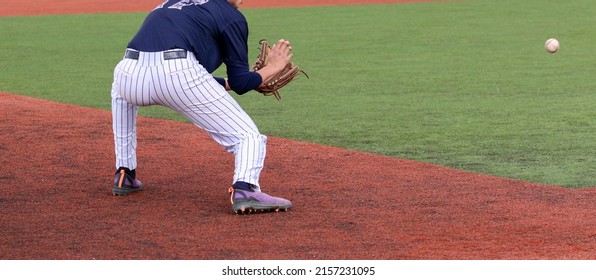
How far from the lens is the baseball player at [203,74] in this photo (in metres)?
5.39

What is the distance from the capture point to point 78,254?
15.1 feet

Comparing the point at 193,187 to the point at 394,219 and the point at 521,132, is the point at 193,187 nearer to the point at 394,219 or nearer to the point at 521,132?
the point at 394,219

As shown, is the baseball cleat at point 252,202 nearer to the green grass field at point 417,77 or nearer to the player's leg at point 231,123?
the player's leg at point 231,123

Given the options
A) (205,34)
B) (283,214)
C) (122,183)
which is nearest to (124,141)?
(122,183)

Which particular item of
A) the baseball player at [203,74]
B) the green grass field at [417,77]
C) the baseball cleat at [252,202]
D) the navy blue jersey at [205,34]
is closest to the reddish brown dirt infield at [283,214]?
the baseball cleat at [252,202]

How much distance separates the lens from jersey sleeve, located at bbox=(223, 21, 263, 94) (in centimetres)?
539

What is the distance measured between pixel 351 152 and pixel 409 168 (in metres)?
0.72

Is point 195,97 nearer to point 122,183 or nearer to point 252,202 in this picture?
point 252,202

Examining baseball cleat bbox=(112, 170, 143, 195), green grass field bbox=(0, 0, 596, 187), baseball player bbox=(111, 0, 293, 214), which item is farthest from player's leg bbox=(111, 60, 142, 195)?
green grass field bbox=(0, 0, 596, 187)

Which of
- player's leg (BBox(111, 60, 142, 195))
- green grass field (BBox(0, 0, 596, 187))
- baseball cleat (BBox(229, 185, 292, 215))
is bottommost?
baseball cleat (BBox(229, 185, 292, 215))

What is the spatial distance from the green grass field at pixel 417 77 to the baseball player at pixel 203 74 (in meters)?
1.87

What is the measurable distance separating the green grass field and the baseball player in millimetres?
1868

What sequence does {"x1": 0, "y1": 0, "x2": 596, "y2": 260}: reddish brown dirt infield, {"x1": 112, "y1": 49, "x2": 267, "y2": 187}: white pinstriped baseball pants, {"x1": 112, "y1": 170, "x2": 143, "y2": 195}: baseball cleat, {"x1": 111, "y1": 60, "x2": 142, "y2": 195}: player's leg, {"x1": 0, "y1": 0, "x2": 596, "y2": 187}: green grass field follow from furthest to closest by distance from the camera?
1. {"x1": 0, "y1": 0, "x2": 596, "y2": 187}: green grass field
2. {"x1": 112, "y1": 170, "x2": 143, "y2": 195}: baseball cleat
3. {"x1": 111, "y1": 60, "x2": 142, "y2": 195}: player's leg
4. {"x1": 112, "y1": 49, "x2": 267, "y2": 187}: white pinstriped baseball pants
5. {"x1": 0, "y1": 0, "x2": 596, "y2": 260}: reddish brown dirt infield

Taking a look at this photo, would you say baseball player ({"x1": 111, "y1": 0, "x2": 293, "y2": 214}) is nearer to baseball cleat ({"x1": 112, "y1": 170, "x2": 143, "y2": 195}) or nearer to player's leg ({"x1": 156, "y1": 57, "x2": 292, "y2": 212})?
player's leg ({"x1": 156, "y1": 57, "x2": 292, "y2": 212})
